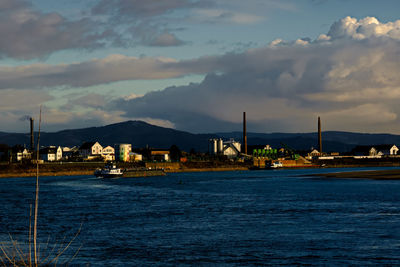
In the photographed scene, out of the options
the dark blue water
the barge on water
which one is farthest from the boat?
the dark blue water

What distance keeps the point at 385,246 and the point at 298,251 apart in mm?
5572

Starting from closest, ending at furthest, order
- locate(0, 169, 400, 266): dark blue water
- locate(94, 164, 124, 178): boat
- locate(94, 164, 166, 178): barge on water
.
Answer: locate(0, 169, 400, 266): dark blue water
locate(94, 164, 124, 178): boat
locate(94, 164, 166, 178): barge on water

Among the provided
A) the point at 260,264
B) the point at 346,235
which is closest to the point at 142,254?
the point at 260,264

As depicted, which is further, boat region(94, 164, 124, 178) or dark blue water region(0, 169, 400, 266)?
boat region(94, 164, 124, 178)

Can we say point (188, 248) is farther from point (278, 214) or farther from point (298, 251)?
point (278, 214)

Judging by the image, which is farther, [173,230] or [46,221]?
[46,221]

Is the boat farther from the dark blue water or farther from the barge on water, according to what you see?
the dark blue water

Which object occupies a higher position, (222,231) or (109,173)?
(109,173)

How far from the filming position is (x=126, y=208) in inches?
2382

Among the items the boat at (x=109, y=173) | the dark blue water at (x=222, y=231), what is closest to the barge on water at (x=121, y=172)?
the boat at (x=109, y=173)

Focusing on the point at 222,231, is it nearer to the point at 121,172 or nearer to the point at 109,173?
the point at 109,173

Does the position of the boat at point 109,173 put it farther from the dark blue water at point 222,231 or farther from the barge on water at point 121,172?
the dark blue water at point 222,231

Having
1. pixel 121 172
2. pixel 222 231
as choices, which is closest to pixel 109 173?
pixel 121 172

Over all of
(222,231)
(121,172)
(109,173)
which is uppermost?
(121,172)
